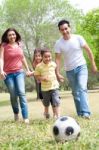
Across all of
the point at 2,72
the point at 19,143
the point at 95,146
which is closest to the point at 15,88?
the point at 2,72

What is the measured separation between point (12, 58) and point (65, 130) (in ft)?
12.3

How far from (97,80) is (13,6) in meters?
29.1

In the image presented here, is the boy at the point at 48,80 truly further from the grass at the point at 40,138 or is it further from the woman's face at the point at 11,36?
the grass at the point at 40,138

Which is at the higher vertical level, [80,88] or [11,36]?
[11,36]

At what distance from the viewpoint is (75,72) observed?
10141mm

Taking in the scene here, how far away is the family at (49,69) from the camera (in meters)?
9.65

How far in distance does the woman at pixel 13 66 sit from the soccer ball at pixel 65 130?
Result: 316 centimetres

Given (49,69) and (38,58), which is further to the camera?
(38,58)

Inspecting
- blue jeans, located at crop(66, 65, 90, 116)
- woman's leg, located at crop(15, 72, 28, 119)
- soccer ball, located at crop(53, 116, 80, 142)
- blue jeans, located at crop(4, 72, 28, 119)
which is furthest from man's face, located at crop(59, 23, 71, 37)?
soccer ball, located at crop(53, 116, 80, 142)

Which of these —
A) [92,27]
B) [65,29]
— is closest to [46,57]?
[65,29]

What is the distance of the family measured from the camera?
380 inches

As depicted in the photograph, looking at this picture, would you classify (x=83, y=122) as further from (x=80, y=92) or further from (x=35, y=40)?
(x=35, y=40)

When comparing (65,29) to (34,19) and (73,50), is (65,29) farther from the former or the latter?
(34,19)

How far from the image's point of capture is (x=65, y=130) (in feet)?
20.7
